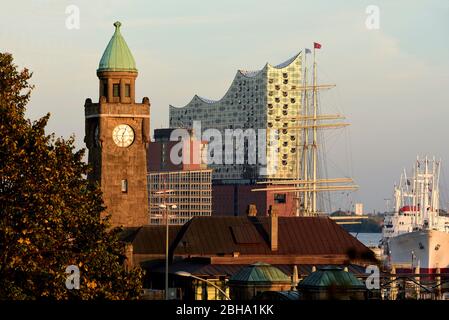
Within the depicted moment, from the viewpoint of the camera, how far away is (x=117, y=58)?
132 m

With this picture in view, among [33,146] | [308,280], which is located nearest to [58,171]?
[33,146]

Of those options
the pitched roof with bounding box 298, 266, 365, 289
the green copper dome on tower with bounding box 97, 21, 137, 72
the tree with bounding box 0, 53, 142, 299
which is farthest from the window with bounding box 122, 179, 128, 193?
the tree with bounding box 0, 53, 142, 299

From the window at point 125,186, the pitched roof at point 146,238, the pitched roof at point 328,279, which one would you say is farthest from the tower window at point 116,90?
the pitched roof at point 328,279

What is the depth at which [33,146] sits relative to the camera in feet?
191

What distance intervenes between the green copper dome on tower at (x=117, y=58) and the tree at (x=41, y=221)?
A: 69597 millimetres

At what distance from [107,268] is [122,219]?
69106 mm

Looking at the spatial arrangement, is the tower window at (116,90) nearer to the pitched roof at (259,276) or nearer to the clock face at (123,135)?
the clock face at (123,135)

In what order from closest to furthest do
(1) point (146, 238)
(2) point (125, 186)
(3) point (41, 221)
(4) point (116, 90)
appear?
(3) point (41, 221) → (1) point (146, 238) → (2) point (125, 186) → (4) point (116, 90)

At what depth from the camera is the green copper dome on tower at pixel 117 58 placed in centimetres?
13212

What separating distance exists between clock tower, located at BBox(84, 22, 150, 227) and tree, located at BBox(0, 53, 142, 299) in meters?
67.8

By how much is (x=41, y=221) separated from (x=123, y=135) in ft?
246

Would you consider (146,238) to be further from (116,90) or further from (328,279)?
(328,279)

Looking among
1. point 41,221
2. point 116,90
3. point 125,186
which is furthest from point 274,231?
point 41,221

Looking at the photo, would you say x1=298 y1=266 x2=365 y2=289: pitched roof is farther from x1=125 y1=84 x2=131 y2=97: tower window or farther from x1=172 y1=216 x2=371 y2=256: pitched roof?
x1=125 y1=84 x2=131 y2=97: tower window
